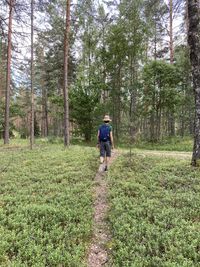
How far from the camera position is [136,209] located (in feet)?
20.2

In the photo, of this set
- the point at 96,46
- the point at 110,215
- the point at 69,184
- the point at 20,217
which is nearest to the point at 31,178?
the point at 69,184

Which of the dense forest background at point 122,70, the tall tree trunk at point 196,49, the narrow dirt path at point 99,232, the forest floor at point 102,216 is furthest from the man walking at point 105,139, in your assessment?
the dense forest background at point 122,70

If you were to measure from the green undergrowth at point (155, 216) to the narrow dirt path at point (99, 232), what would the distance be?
17cm

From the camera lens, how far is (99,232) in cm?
565

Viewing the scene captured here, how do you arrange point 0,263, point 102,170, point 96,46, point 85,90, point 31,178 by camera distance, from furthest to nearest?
1. point 96,46
2. point 85,90
3. point 102,170
4. point 31,178
5. point 0,263

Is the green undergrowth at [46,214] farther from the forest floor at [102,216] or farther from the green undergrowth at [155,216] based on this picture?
the green undergrowth at [155,216]

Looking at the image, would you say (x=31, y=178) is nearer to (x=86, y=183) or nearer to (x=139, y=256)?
(x=86, y=183)

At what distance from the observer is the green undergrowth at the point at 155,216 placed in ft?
14.9

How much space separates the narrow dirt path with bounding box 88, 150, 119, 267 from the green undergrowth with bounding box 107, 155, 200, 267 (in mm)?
167

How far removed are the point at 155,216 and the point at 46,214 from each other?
2.47 meters

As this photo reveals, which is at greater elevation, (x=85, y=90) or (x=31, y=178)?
(x=85, y=90)

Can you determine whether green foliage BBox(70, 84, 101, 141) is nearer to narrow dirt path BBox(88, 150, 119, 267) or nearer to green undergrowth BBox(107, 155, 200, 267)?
green undergrowth BBox(107, 155, 200, 267)

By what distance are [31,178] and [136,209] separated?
4.31 m

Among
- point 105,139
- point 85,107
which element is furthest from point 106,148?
point 85,107
